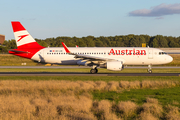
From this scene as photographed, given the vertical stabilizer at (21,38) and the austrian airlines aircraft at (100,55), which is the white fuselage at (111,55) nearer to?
the austrian airlines aircraft at (100,55)

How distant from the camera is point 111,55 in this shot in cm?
3559

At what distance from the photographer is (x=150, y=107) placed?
11773mm

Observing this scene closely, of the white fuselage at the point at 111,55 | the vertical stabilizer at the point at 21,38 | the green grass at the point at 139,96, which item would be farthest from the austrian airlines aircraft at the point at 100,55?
the green grass at the point at 139,96

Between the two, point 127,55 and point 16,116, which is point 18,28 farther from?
point 16,116

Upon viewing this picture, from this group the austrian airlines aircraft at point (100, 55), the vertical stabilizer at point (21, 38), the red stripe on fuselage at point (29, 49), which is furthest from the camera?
the vertical stabilizer at point (21, 38)

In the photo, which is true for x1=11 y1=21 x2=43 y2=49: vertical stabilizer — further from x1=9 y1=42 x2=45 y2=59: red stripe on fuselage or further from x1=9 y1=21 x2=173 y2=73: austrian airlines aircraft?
x1=9 y1=21 x2=173 y2=73: austrian airlines aircraft

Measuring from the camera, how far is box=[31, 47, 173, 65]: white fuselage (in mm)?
35656

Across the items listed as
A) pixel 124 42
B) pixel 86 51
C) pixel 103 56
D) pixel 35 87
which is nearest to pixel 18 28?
pixel 86 51

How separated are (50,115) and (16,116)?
144 cm

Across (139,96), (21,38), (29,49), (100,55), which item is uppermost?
(21,38)

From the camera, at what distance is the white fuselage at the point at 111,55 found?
3566 centimetres

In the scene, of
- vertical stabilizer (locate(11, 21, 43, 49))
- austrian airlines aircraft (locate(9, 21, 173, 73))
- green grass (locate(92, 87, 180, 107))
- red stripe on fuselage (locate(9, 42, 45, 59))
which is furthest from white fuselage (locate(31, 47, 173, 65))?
green grass (locate(92, 87, 180, 107))

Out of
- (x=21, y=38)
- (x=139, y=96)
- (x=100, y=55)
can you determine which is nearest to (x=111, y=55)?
(x=100, y=55)

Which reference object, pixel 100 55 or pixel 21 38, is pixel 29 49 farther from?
pixel 100 55
